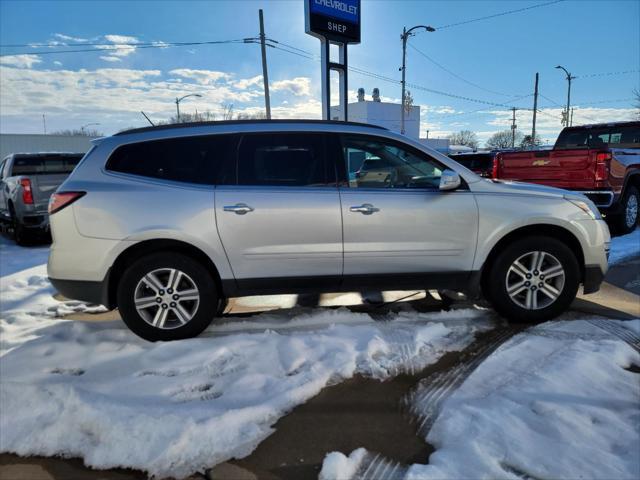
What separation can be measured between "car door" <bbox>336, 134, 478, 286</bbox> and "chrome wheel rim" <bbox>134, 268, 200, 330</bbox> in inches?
52.4

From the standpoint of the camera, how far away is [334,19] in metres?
12.7

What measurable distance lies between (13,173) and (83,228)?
644cm

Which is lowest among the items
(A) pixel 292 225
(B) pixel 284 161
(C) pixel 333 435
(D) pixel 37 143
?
(C) pixel 333 435

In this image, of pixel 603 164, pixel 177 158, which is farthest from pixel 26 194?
pixel 603 164

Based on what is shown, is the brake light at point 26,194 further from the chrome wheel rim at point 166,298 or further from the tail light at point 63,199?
the chrome wheel rim at point 166,298

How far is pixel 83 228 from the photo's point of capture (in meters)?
3.56

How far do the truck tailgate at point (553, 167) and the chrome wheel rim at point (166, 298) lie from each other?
6.65 meters

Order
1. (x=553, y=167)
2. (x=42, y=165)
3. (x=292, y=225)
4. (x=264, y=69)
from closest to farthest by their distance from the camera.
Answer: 1. (x=292, y=225)
2. (x=553, y=167)
3. (x=42, y=165)
4. (x=264, y=69)

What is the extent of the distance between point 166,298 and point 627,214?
8524 millimetres

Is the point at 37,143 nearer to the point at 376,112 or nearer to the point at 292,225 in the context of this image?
the point at 376,112

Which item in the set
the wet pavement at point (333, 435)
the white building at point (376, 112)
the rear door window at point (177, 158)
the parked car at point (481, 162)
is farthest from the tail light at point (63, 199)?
the white building at point (376, 112)

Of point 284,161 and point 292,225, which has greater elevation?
point 284,161

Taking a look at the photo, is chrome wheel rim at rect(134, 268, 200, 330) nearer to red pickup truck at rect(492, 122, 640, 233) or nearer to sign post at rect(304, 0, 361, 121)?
red pickup truck at rect(492, 122, 640, 233)

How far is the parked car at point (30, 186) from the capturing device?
8.02 metres
